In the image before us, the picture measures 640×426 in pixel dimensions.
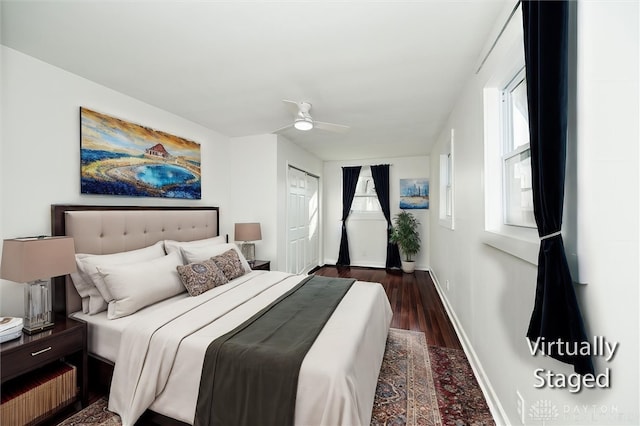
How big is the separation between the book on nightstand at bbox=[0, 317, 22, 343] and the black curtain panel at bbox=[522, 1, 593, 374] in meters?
2.72

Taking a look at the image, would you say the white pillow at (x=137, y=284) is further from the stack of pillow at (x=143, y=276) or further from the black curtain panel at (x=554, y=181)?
the black curtain panel at (x=554, y=181)

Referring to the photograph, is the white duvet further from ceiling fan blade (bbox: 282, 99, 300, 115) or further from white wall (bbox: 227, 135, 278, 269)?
white wall (bbox: 227, 135, 278, 269)

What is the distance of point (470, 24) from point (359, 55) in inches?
28.9

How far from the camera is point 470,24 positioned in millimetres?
1689

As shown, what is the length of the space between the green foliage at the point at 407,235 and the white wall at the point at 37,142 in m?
4.70

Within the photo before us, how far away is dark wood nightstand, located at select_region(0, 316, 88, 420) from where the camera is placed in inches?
58.6

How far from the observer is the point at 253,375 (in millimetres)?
1363

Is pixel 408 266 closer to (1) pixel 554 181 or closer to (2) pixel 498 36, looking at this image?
(2) pixel 498 36

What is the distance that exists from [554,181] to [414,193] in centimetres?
493

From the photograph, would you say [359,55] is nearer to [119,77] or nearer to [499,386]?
[119,77]

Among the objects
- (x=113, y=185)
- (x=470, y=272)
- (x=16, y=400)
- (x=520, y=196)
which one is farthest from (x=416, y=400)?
(x=113, y=185)

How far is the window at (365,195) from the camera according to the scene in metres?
6.07

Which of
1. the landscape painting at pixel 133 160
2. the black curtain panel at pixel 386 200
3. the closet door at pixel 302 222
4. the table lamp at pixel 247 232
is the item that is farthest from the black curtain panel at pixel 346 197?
the landscape painting at pixel 133 160

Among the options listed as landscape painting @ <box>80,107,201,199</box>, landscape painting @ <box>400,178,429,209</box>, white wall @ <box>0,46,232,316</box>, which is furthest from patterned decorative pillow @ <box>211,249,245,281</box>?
landscape painting @ <box>400,178,429,209</box>
